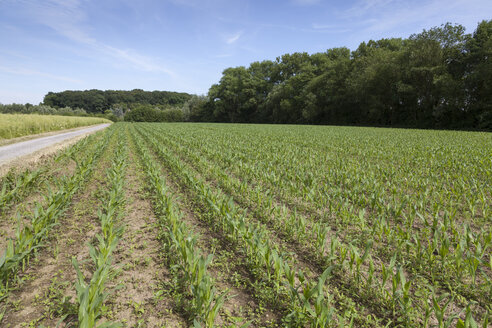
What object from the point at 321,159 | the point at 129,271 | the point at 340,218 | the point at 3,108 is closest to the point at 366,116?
the point at 321,159

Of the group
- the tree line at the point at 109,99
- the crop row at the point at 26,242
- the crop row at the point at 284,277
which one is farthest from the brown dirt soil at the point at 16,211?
the tree line at the point at 109,99

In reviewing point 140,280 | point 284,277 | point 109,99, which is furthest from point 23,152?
point 109,99

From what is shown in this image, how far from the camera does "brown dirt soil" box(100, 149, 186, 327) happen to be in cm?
235

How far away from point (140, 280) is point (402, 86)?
3952cm

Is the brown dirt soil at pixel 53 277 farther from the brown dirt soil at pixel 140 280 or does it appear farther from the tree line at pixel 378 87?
the tree line at pixel 378 87

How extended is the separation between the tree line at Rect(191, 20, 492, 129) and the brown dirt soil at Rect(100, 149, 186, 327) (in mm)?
37083

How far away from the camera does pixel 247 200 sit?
5582 mm

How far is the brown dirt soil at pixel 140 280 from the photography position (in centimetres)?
235

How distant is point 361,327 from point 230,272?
5.24ft

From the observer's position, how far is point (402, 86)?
106 feet

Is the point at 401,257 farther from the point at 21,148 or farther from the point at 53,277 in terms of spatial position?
the point at 21,148

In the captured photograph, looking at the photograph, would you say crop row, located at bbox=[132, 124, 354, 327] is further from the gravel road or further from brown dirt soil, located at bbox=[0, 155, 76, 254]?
the gravel road

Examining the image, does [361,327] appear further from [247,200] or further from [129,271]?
[247,200]

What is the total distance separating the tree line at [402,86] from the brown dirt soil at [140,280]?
37083 mm
